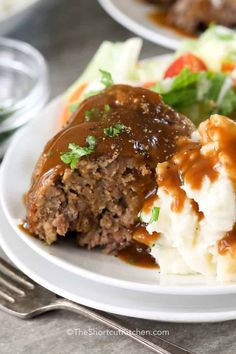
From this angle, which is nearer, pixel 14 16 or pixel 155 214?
pixel 155 214

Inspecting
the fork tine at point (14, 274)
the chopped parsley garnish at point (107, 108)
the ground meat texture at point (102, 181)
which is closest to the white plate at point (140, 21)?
the chopped parsley garnish at point (107, 108)

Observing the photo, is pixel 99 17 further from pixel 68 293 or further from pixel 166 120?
pixel 68 293

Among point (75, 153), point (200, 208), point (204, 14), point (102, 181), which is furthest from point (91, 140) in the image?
point (204, 14)

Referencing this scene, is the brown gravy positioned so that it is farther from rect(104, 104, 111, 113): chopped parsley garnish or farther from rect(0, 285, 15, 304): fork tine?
rect(0, 285, 15, 304): fork tine

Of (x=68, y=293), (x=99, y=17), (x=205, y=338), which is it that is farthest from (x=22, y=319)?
(x=99, y=17)

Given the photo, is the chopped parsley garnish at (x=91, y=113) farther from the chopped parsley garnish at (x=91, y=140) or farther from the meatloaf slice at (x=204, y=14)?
the meatloaf slice at (x=204, y=14)

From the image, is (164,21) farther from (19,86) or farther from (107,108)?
(107,108)

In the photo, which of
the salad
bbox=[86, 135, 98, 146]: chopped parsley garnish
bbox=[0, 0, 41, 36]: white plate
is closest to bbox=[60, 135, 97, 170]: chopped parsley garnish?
bbox=[86, 135, 98, 146]: chopped parsley garnish
